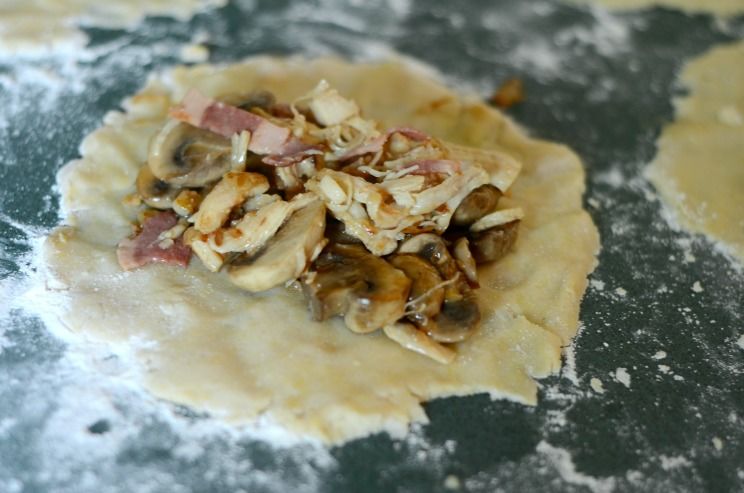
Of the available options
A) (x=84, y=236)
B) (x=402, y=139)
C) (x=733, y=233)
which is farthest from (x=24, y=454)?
(x=733, y=233)

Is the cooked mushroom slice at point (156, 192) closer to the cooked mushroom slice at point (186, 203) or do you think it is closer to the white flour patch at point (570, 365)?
the cooked mushroom slice at point (186, 203)

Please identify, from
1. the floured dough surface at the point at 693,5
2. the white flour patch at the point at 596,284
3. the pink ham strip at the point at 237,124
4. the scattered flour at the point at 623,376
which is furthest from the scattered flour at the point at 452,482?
the floured dough surface at the point at 693,5

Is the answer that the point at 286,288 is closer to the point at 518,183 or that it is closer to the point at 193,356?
the point at 193,356

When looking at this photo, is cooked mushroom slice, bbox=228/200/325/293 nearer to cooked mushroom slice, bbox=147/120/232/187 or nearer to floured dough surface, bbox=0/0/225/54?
cooked mushroom slice, bbox=147/120/232/187

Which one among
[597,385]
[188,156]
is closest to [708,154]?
[597,385]

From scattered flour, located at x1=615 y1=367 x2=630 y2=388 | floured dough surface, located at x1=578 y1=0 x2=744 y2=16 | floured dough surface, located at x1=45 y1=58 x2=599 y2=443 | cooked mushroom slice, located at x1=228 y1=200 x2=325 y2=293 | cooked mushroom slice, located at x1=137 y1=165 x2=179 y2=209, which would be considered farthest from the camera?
floured dough surface, located at x1=578 y1=0 x2=744 y2=16

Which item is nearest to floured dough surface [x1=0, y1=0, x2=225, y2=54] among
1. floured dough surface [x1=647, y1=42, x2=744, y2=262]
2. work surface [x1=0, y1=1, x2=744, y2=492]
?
work surface [x1=0, y1=1, x2=744, y2=492]

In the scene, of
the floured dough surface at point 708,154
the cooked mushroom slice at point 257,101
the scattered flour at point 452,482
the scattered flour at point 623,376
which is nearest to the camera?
the scattered flour at point 452,482
